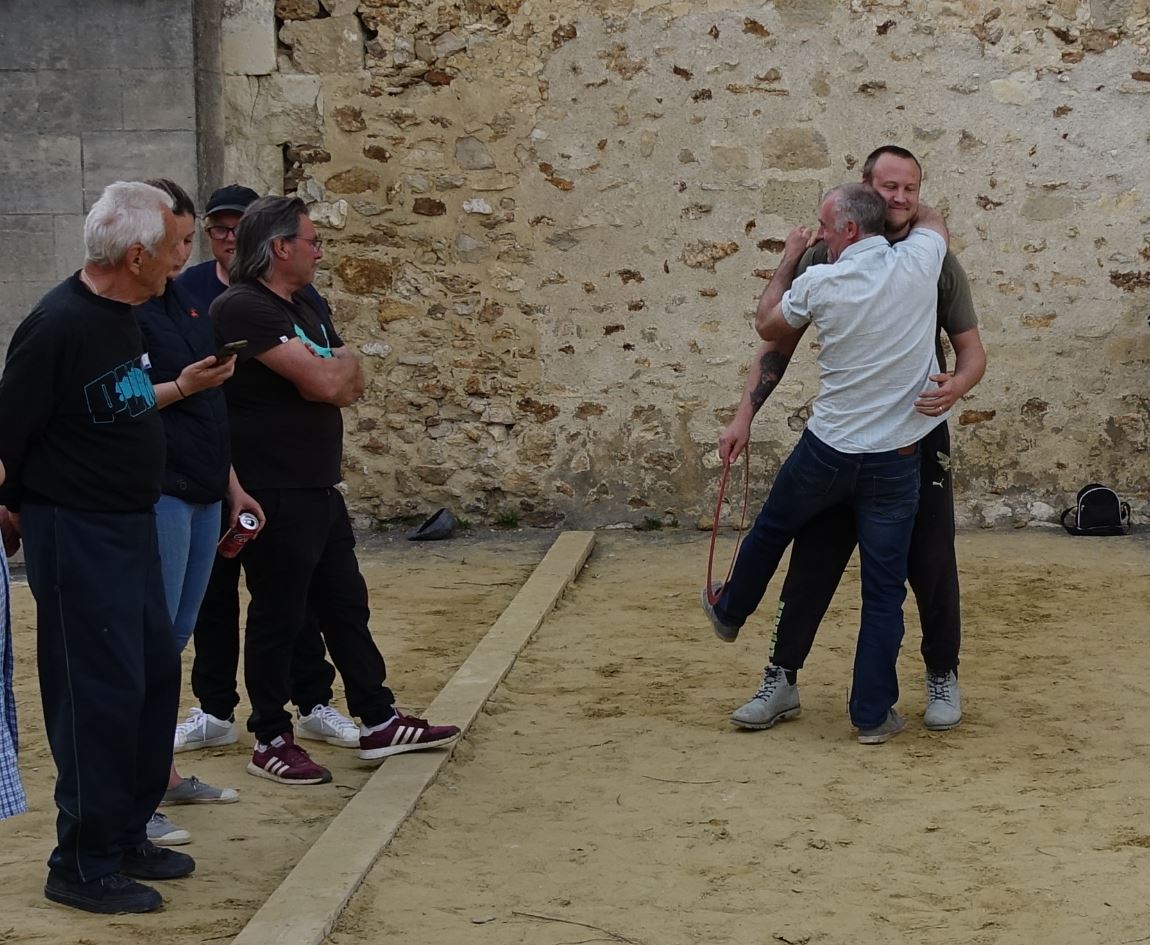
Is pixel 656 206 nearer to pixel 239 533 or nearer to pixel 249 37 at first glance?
pixel 249 37

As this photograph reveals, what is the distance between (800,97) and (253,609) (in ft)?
16.6

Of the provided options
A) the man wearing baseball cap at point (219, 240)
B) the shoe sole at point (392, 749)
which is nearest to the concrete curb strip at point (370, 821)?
the shoe sole at point (392, 749)

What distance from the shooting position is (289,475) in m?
4.56

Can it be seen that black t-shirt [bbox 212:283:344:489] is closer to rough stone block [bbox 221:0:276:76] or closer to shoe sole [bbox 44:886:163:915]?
shoe sole [bbox 44:886:163:915]

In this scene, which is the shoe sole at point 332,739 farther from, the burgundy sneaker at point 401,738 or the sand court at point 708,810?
the burgundy sneaker at point 401,738

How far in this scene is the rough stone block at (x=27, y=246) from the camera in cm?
862

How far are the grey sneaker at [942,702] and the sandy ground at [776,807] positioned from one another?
0.15 ft

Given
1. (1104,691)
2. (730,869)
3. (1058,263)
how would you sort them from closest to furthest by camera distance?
1. (730,869)
2. (1104,691)
3. (1058,263)

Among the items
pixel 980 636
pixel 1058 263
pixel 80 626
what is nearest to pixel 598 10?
pixel 1058 263

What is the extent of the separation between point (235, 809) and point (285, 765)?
0.27m

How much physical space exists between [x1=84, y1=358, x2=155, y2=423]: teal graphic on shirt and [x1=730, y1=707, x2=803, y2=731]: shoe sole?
2.28 m

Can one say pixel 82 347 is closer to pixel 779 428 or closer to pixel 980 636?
pixel 980 636

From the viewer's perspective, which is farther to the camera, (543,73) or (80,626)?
(543,73)

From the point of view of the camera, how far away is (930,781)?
4578 millimetres
